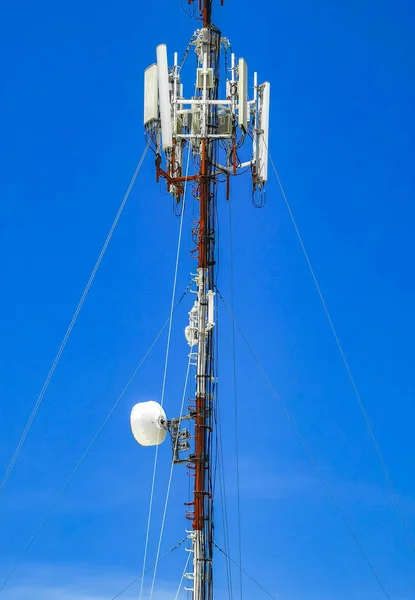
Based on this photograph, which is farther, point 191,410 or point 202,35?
point 202,35

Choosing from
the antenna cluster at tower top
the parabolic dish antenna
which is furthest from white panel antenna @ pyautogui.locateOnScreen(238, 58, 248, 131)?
the parabolic dish antenna

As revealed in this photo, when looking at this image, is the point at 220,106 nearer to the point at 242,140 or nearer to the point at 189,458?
the point at 242,140

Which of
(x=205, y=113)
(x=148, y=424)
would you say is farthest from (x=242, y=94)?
(x=148, y=424)

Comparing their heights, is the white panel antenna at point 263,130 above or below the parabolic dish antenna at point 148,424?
above

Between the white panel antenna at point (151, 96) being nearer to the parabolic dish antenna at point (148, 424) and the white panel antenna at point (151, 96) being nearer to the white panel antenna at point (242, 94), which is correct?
the white panel antenna at point (242, 94)

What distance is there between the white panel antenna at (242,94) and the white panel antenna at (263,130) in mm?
1125

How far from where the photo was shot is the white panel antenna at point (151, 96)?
2986cm

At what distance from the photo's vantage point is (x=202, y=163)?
30609mm

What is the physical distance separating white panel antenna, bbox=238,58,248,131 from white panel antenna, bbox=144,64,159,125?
2179mm

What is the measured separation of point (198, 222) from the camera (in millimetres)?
30469

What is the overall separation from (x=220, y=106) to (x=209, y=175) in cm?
191

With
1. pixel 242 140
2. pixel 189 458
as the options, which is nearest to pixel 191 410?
pixel 189 458

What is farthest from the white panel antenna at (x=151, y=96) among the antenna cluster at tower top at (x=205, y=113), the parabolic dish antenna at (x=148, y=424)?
the parabolic dish antenna at (x=148, y=424)

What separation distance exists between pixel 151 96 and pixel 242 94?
2.39m
